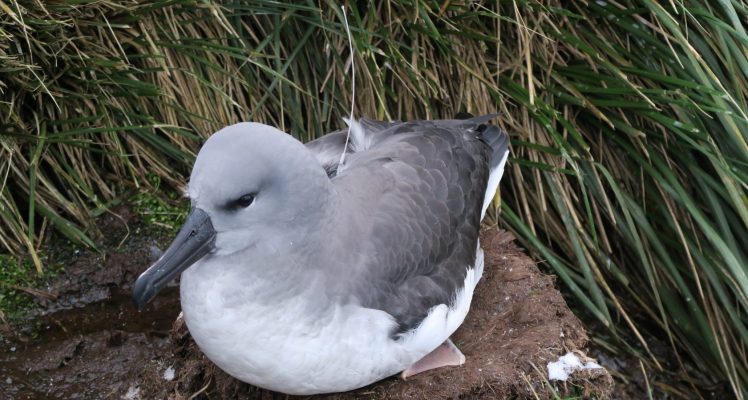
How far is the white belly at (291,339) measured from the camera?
10.3ft

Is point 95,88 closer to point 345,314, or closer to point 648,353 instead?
point 345,314

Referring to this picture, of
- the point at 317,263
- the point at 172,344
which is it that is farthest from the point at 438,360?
the point at 172,344

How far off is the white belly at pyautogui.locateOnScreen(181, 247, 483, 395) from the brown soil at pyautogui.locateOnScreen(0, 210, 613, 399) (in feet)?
1.20

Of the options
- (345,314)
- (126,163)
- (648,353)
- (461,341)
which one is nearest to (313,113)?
→ (126,163)

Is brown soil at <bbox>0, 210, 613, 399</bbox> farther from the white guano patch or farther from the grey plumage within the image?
the grey plumage

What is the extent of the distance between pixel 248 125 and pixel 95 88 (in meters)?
1.57

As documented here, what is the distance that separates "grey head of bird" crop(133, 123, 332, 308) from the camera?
9.70 feet

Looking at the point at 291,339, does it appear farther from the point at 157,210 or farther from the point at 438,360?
the point at 157,210

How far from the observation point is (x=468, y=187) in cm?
395

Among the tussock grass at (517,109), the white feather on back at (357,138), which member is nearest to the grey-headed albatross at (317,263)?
the white feather on back at (357,138)

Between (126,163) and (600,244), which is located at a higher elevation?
(126,163)

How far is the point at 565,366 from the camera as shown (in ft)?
12.5

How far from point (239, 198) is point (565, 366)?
161cm

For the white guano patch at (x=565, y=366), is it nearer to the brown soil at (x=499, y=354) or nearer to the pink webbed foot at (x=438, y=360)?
the brown soil at (x=499, y=354)
